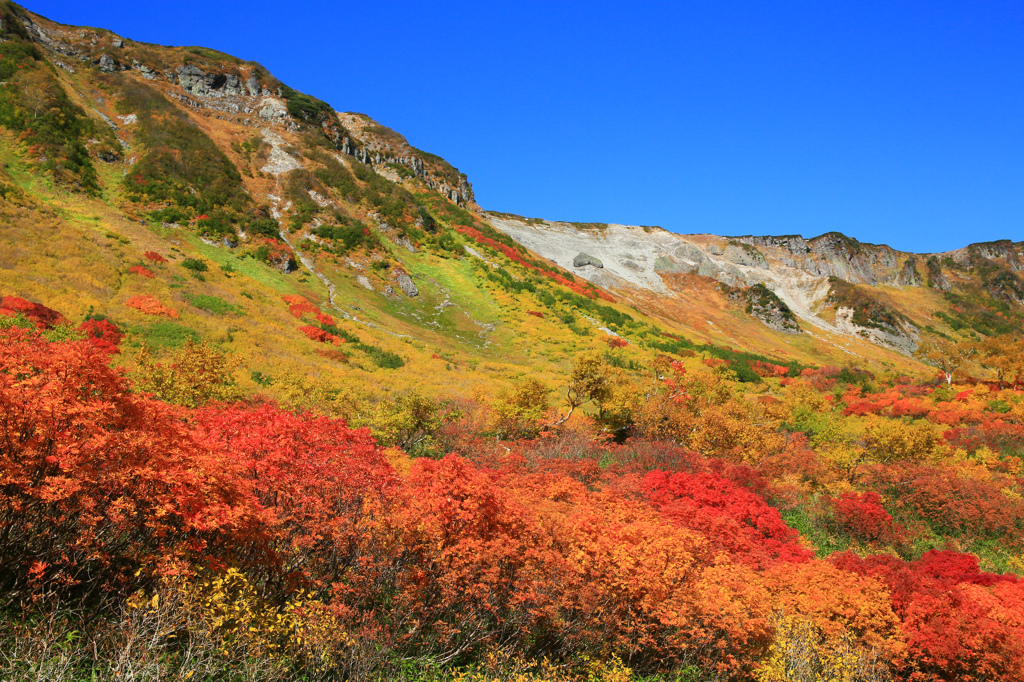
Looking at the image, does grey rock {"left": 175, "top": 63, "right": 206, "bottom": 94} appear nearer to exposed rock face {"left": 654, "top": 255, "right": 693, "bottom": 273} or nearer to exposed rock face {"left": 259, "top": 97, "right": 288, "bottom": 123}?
exposed rock face {"left": 259, "top": 97, "right": 288, "bottom": 123}

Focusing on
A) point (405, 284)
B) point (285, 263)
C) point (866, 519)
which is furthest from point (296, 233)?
point (866, 519)

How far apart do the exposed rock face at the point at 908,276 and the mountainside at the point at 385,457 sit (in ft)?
350

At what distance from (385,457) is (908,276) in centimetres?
17265

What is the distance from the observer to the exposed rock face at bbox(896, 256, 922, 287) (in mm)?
144500

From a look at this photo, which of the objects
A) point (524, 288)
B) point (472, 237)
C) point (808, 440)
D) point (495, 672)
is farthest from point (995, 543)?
point (472, 237)

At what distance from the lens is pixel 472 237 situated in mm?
79812

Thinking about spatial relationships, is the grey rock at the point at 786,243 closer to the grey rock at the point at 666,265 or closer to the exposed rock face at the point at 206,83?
the grey rock at the point at 666,265

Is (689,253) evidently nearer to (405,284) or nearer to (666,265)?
(666,265)

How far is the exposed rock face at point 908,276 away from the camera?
474ft

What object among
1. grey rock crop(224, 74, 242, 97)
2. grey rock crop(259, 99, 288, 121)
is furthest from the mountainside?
Result: grey rock crop(259, 99, 288, 121)

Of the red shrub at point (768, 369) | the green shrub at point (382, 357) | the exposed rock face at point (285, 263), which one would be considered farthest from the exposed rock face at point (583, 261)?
the green shrub at point (382, 357)

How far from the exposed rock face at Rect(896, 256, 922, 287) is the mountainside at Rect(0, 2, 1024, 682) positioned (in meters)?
107

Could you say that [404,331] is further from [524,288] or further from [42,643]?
[42,643]

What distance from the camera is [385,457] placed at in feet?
63.6
